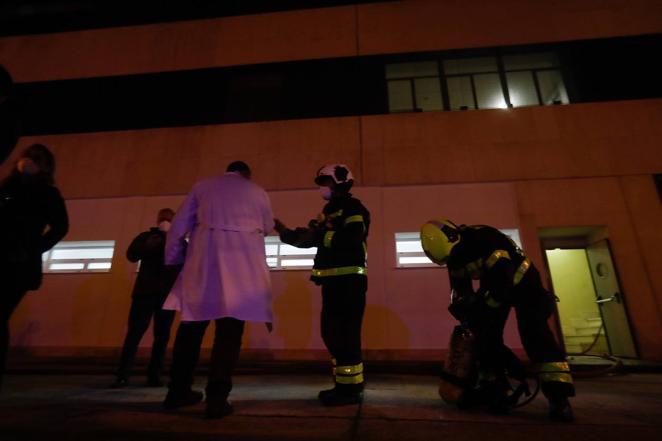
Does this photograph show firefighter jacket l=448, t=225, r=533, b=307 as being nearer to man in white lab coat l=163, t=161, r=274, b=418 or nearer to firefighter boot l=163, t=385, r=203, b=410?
man in white lab coat l=163, t=161, r=274, b=418

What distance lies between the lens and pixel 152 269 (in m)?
3.32

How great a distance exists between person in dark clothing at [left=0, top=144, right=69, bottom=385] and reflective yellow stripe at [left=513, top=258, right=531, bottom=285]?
286 cm

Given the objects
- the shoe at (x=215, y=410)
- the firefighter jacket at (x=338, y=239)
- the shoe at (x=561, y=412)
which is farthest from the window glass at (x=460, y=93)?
the shoe at (x=215, y=410)

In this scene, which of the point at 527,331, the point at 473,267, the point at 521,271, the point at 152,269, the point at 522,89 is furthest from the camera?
the point at 522,89

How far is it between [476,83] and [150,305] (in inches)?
288

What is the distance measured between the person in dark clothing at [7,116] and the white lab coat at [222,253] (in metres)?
0.93

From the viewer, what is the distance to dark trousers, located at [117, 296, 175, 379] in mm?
3102

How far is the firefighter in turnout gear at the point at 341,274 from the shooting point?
2273 millimetres

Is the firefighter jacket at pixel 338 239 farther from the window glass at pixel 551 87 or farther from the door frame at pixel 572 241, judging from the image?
the window glass at pixel 551 87

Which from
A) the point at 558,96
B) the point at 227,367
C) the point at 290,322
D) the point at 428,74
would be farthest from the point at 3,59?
the point at 558,96

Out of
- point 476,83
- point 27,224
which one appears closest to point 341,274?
point 27,224

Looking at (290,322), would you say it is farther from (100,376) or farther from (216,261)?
(216,261)

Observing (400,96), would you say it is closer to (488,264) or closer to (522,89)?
(522,89)

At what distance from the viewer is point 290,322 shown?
18.0 ft
